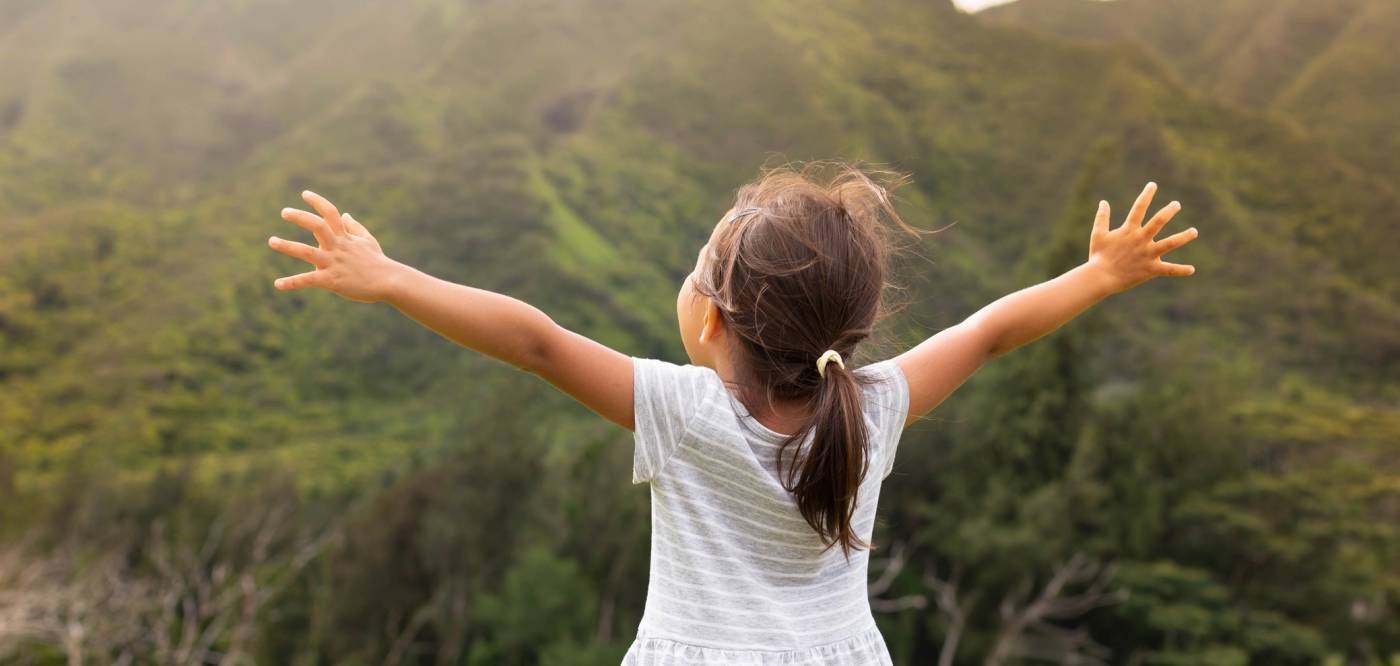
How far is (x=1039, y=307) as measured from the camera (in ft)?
3.64

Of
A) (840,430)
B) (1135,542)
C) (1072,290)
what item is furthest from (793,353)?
(1135,542)

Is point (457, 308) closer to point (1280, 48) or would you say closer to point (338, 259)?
point (338, 259)

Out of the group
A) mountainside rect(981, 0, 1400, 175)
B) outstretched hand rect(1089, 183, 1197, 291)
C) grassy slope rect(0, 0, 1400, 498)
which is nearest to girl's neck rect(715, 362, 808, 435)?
outstretched hand rect(1089, 183, 1197, 291)

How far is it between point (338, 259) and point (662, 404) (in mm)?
287

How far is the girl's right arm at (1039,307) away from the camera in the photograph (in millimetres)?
1061

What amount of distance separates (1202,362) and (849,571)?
17.7 meters

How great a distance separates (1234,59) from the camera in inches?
945

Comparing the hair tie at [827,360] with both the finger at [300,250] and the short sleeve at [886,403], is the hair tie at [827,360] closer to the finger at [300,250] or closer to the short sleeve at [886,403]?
the short sleeve at [886,403]

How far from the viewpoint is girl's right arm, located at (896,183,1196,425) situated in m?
1.06

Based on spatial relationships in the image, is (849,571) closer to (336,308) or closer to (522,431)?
(522,431)

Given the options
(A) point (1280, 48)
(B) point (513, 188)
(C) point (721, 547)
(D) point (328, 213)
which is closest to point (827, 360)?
(C) point (721, 547)

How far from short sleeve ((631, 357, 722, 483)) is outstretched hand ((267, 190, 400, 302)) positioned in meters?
0.22

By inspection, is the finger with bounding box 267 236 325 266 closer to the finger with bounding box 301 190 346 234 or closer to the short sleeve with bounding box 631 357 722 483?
the finger with bounding box 301 190 346 234

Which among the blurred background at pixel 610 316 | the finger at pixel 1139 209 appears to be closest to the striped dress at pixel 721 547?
the blurred background at pixel 610 316
